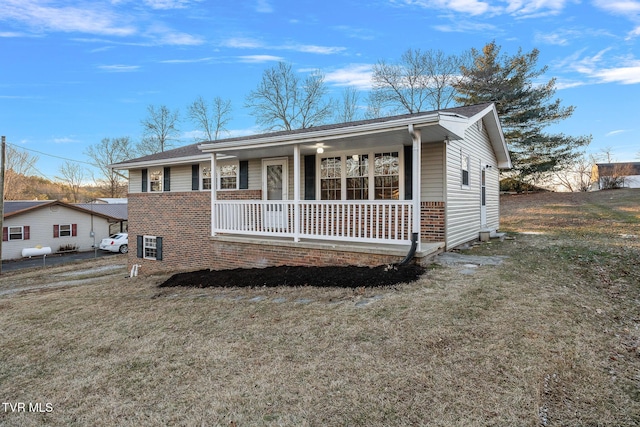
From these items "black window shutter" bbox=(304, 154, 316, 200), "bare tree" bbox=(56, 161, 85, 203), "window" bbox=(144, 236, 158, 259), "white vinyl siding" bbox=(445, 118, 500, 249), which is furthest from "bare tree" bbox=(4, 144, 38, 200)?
"white vinyl siding" bbox=(445, 118, 500, 249)

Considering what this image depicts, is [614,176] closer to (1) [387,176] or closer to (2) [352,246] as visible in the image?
(1) [387,176]

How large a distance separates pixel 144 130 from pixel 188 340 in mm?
35986

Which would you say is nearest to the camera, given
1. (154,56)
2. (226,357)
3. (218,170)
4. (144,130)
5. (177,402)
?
(177,402)

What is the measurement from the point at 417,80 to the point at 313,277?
90.3ft

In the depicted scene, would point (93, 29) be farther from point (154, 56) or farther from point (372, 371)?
point (372, 371)

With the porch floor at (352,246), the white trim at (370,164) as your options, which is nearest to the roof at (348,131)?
the white trim at (370,164)

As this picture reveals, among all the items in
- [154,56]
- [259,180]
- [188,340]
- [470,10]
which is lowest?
[188,340]

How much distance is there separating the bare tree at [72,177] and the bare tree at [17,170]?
3895mm

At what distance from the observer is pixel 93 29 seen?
563 inches

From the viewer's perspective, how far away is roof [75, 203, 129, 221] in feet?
98.3

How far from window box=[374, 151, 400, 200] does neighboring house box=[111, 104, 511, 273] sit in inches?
1.0

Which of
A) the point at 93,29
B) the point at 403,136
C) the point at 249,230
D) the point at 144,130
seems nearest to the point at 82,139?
the point at 144,130

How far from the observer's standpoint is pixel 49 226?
26422 millimetres

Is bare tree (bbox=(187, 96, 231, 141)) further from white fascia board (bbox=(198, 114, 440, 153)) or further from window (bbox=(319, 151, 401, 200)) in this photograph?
window (bbox=(319, 151, 401, 200))
